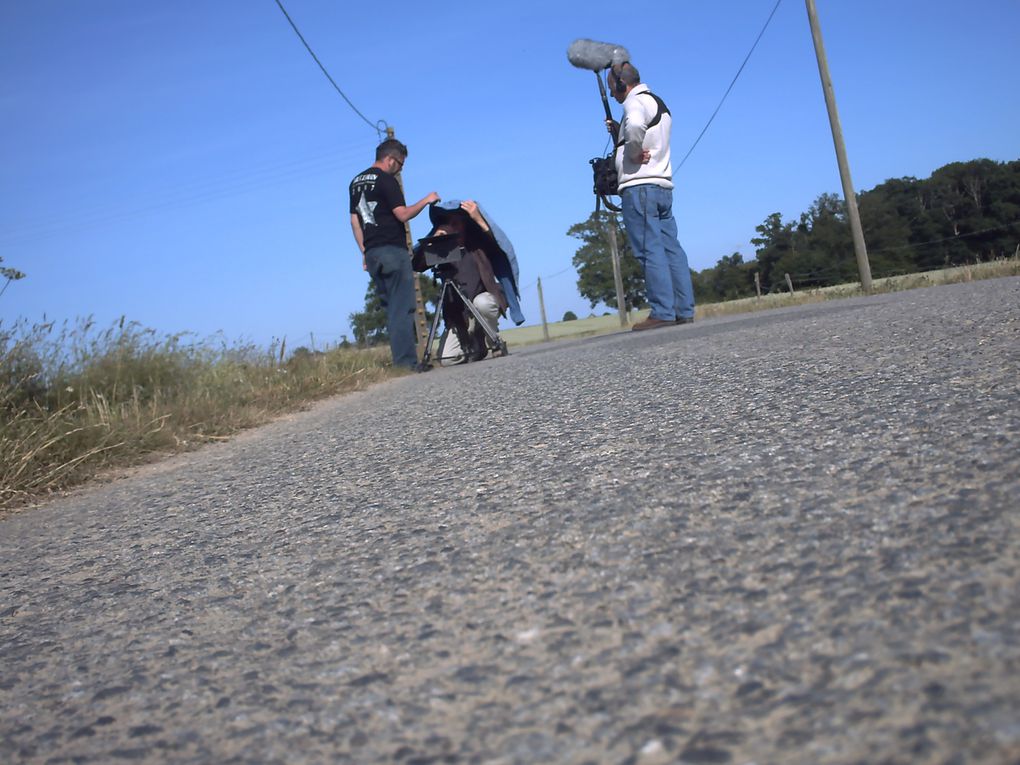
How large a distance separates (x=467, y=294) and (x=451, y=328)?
540mm

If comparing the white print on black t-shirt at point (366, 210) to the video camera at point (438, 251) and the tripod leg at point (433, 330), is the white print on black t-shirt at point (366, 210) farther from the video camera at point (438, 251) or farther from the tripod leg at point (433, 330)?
the tripod leg at point (433, 330)

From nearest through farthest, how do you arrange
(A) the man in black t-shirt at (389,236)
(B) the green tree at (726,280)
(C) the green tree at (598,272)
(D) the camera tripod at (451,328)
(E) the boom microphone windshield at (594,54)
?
(A) the man in black t-shirt at (389,236) → (D) the camera tripod at (451,328) → (E) the boom microphone windshield at (594,54) → (B) the green tree at (726,280) → (C) the green tree at (598,272)

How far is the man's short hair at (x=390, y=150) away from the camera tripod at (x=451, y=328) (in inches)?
51.6

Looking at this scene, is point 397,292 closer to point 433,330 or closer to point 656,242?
point 433,330

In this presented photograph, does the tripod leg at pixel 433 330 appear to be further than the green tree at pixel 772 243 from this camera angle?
No

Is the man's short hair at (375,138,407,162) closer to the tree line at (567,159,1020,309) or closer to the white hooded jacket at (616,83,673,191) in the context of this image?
the white hooded jacket at (616,83,673,191)

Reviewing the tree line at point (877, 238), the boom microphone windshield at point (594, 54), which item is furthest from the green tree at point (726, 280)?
the boom microphone windshield at point (594, 54)

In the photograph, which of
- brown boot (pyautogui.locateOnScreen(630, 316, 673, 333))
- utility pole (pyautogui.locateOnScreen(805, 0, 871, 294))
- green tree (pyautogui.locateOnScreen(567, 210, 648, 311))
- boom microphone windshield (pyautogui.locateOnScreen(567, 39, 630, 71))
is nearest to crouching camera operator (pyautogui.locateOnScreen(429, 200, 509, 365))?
brown boot (pyautogui.locateOnScreen(630, 316, 673, 333))

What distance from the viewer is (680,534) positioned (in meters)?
1.71

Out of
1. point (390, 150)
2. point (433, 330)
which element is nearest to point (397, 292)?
point (433, 330)

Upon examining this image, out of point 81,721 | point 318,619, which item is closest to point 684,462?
point 318,619

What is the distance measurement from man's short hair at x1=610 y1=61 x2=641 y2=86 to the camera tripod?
2788mm

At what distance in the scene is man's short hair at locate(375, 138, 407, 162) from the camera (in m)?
10.1

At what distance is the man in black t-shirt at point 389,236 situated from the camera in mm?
9711
